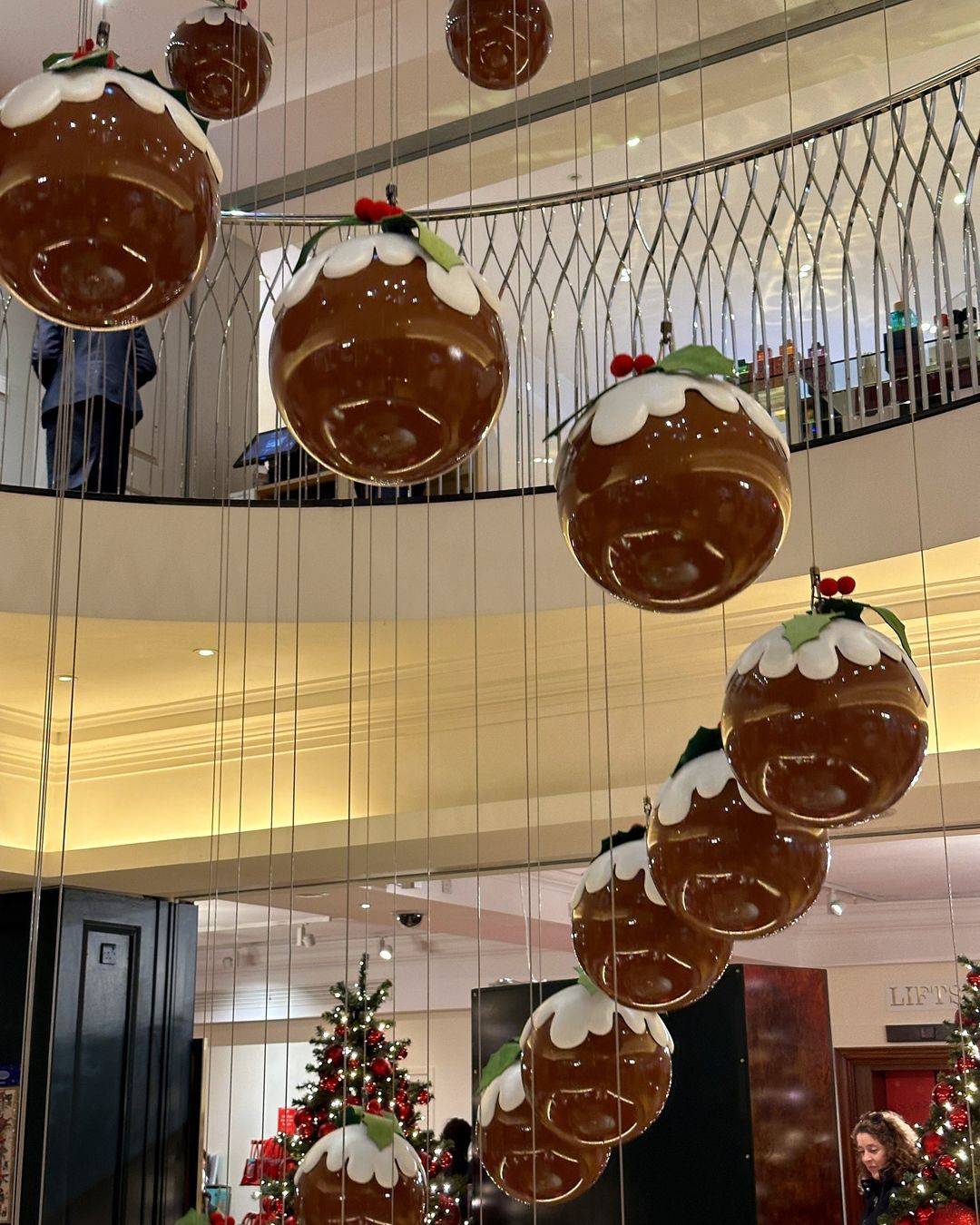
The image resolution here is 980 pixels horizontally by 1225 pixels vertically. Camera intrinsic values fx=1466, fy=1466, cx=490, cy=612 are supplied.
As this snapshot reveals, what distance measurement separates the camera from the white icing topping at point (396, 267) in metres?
1.49

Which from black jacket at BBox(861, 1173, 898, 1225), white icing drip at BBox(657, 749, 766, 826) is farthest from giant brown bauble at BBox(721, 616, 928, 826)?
black jacket at BBox(861, 1173, 898, 1225)

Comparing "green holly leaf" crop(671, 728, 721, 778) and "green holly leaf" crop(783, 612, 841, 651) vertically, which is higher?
"green holly leaf" crop(783, 612, 841, 651)

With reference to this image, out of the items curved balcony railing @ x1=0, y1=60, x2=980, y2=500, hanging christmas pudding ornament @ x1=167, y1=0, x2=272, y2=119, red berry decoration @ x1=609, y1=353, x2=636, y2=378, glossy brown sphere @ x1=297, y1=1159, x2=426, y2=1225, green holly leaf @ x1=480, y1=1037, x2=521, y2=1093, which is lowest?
glossy brown sphere @ x1=297, y1=1159, x2=426, y2=1225

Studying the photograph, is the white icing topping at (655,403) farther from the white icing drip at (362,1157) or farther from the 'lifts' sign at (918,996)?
the 'lifts' sign at (918,996)

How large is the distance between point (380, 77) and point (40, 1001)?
5.27 metres

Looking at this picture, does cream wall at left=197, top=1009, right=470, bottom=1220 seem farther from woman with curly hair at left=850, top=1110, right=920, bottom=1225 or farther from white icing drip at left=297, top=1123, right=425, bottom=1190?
white icing drip at left=297, top=1123, right=425, bottom=1190

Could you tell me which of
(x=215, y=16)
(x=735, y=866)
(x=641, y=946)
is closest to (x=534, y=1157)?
(x=641, y=946)

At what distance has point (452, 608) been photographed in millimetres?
5797

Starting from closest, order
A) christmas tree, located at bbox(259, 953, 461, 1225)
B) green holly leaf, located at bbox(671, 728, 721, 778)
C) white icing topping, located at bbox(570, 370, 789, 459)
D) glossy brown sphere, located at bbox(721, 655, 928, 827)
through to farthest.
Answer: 1. white icing topping, located at bbox(570, 370, 789, 459)
2. glossy brown sphere, located at bbox(721, 655, 928, 827)
3. green holly leaf, located at bbox(671, 728, 721, 778)
4. christmas tree, located at bbox(259, 953, 461, 1225)

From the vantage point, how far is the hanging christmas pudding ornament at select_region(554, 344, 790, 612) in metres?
1.58

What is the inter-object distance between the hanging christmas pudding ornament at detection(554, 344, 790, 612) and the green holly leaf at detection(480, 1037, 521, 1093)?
107cm

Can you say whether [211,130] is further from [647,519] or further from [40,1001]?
[647,519]

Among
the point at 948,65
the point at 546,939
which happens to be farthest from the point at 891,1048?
the point at 948,65

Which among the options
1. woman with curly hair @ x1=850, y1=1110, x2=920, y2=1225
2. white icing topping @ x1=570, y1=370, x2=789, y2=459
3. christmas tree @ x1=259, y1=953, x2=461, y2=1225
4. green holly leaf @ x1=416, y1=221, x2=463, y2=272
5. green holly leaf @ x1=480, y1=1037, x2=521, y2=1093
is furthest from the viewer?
christmas tree @ x1=259, y1=953, x2=461, y2=1225
